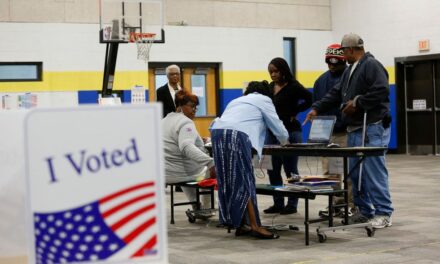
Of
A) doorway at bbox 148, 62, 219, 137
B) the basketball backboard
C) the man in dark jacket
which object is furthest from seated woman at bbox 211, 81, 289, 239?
doorway at bbox 148, 62, 219, 137

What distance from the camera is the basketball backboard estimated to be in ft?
41.3

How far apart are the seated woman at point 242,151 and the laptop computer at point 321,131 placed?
1.03 feet

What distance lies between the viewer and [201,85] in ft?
52.8

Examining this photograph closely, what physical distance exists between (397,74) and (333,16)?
6.93ft

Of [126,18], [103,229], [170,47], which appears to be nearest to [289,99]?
[103,229]

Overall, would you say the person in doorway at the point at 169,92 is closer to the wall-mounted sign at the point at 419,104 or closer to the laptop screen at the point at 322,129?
the laptop screen at the point at 322,129

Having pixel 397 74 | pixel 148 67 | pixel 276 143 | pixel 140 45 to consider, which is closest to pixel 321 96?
pixel 276 143

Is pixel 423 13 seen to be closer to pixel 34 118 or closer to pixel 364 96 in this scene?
pixel 364 96

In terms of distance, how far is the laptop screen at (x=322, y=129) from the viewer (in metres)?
6.41

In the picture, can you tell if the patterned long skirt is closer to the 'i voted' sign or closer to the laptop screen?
the laptop screen

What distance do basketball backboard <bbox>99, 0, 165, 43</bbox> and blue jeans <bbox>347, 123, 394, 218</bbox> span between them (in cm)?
658

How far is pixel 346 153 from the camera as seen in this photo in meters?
5.86

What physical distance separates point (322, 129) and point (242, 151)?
30.7 inches

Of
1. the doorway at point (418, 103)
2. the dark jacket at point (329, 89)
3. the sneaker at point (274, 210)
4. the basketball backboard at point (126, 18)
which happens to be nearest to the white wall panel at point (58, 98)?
the basketball backboard at point (126, 18)
